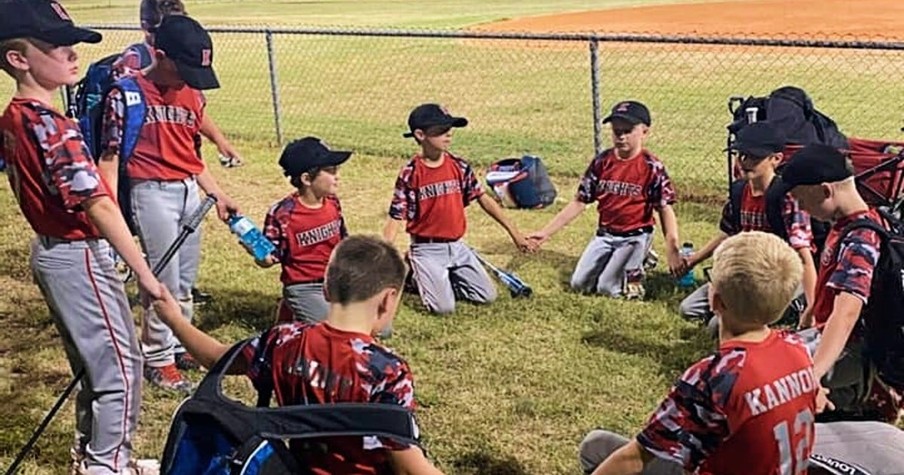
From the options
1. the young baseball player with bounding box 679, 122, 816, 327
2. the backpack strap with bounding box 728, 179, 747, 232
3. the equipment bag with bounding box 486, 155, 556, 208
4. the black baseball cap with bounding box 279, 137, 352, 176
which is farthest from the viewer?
the equipment bag with bounding box 486, 155, 556, 208

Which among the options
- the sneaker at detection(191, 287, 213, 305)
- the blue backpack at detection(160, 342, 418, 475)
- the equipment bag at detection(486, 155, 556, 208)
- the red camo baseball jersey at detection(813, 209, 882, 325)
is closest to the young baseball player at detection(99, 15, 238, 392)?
the sneaker at detection(191, 287, 213, 305)

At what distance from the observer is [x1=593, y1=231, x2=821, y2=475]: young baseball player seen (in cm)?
305

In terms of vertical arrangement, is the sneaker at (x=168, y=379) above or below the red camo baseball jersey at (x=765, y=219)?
below

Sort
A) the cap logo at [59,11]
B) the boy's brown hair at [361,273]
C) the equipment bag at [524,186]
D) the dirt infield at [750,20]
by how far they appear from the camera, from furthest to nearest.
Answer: the dirt infield at [750,20] < the equipment bag at [524,186] < the cap logo at [59,11] < the boy's brown hair at [361,273]

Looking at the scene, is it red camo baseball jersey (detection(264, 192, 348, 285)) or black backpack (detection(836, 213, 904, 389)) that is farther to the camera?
red camo baseball jersey (detection(264, 192, 348, 285))

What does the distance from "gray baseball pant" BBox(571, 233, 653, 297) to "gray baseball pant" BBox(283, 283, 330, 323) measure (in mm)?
2085

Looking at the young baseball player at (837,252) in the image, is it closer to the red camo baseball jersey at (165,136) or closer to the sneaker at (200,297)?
the red camo baseball jersey at (165,136)

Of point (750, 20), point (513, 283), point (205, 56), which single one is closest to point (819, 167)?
point (205, 56)

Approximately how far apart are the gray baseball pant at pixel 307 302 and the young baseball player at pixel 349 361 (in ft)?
10.2

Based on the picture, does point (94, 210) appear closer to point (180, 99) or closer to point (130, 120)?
point (130, 120)

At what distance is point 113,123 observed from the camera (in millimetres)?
5473

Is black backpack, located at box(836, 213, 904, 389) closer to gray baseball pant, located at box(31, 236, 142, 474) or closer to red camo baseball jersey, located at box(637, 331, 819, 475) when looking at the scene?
red camo baseball jersey, located at box(637, 331, 819, 475)

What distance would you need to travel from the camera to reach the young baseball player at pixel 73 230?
398 centimetres

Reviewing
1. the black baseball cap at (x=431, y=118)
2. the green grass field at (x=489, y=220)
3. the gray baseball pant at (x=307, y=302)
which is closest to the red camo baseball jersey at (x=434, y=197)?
the black baseball cap at (x=431, y=118)
